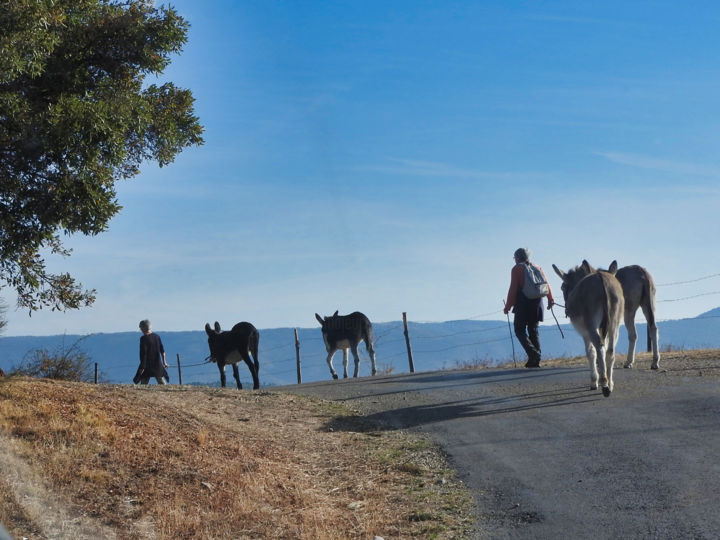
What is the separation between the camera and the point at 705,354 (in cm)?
1969

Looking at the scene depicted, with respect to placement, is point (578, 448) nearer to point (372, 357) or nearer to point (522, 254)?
point (522, 254)

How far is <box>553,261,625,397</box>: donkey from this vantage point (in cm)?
1333

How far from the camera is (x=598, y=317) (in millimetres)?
13570

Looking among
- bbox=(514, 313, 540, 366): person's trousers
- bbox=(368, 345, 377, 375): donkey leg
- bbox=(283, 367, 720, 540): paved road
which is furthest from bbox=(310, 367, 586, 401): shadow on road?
bbox=(368, 345, 377, 375): donkey leg

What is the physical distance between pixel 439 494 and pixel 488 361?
1981 centimetres

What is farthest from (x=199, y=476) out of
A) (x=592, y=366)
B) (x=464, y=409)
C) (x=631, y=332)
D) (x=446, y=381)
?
(x=631, y=332)

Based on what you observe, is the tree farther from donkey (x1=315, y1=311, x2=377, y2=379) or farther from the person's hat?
donkey (x1=315, y1=311, x2=377, y2=379)

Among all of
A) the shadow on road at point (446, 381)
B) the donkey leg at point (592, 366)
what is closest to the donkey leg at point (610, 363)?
the donkey leg at point (592, 366)

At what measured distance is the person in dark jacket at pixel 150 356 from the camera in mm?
19234

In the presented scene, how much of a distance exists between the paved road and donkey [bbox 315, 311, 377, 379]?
1202cm

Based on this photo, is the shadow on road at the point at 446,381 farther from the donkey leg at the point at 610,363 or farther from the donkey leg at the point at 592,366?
the donkey leg at the point at 610,363

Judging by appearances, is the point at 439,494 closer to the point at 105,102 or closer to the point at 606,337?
the point at 606,337

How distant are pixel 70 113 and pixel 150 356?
867 centimetres

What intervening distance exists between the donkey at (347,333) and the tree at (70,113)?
49.8 feet
